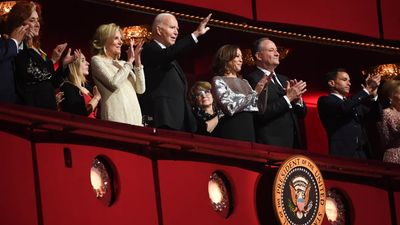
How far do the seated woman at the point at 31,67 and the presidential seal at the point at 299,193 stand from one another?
1522mm

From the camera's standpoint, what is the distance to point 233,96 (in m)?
6.41

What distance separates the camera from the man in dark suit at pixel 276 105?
664 centimetres

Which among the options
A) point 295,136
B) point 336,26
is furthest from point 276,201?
point 336,26

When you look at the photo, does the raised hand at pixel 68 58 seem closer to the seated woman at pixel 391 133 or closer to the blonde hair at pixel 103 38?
the blonde hair at pixel 103 38

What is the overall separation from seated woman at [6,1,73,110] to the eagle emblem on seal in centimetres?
165

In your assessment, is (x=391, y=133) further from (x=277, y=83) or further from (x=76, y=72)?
(x=76, y=72)

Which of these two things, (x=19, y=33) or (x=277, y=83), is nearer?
(x=19, y=33)

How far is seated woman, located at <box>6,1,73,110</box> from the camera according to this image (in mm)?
5531

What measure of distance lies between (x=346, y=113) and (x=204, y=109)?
0.98 m

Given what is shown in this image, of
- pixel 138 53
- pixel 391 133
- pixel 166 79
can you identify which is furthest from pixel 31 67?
pixel 391 133

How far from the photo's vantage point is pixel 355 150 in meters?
7.35

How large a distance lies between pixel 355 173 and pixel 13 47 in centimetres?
254

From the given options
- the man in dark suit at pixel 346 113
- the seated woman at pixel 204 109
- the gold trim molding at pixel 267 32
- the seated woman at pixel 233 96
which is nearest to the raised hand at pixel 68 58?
the seated woman at pixel 233 96

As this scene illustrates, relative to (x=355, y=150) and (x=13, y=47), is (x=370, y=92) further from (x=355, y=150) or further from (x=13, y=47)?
(x=13, y=47)
